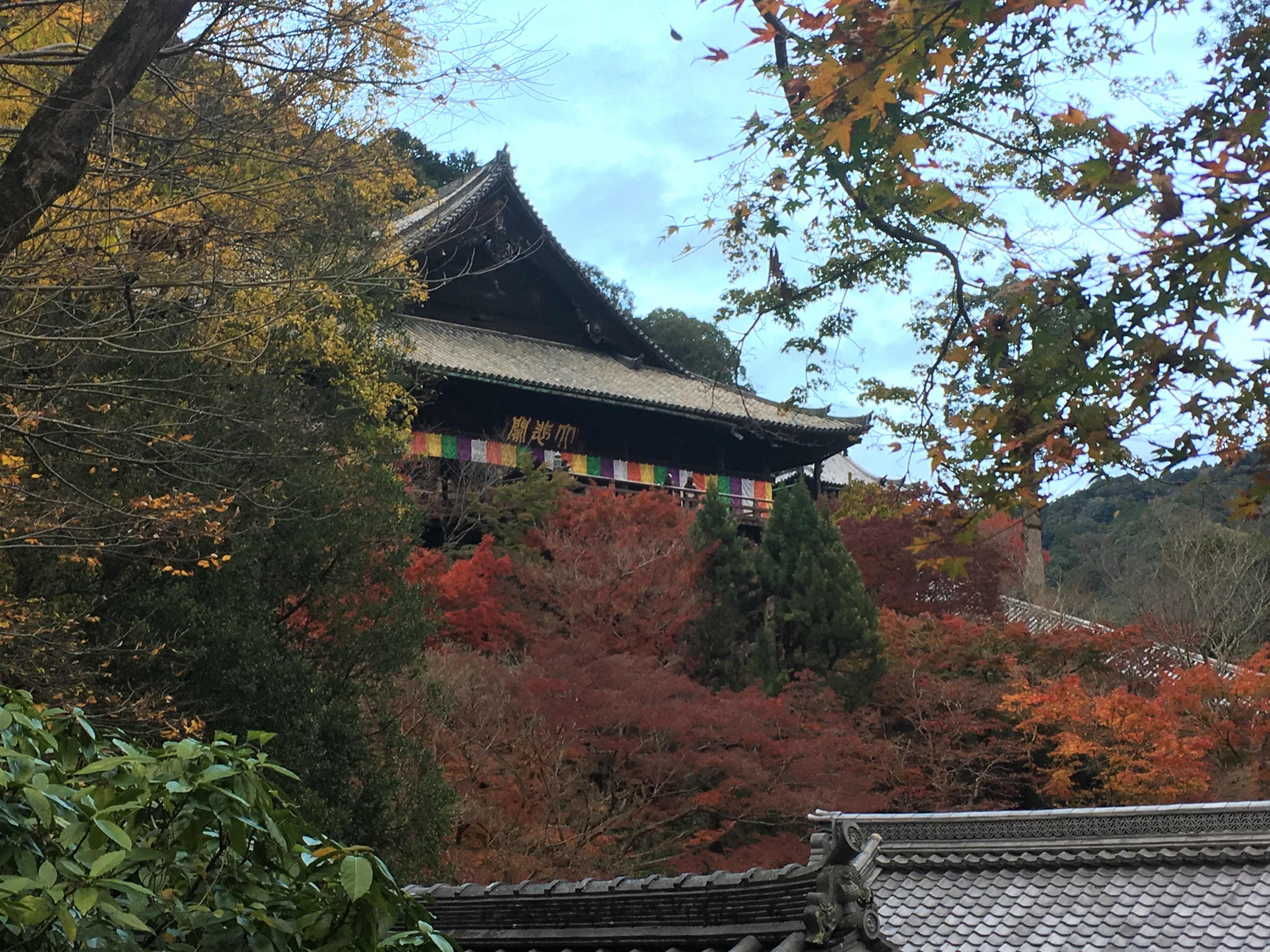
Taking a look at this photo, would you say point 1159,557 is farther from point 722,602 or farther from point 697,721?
point 697,721

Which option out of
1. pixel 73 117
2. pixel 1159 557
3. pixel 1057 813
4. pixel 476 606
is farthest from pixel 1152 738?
pixel 1159 557

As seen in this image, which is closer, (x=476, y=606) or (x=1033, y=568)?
(x=476, y=606)

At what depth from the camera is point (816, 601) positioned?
59.4 feet

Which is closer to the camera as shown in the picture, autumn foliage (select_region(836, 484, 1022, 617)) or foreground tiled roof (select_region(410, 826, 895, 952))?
foreground tiled roof (select_region(410, 826, 895, 952))

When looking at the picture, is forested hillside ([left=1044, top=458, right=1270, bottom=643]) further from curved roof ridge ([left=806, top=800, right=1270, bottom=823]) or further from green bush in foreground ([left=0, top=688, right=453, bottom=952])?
green bush in foreground ([left=0, top=688, right=453, bottom=952])

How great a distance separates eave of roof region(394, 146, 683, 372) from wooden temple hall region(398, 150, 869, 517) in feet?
0.13

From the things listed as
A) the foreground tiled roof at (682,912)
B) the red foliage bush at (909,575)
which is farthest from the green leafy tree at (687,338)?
the foreground tiled roof at (682,912)

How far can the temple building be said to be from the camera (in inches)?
241


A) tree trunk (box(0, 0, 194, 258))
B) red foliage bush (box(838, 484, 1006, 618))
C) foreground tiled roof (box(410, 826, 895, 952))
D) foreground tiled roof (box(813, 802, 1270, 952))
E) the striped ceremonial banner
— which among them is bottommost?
foreground tiled roof (box(813, 802, 1270, 952))

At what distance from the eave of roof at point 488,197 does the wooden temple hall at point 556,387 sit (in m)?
0.04

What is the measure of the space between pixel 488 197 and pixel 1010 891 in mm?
18466

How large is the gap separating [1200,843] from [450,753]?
23.2 feet

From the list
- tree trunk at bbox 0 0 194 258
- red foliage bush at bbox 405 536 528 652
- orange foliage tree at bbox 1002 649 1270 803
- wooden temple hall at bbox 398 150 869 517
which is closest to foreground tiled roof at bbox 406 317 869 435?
wooden temple hall at bbox 398 150 869 517

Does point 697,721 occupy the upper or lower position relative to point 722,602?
lower
